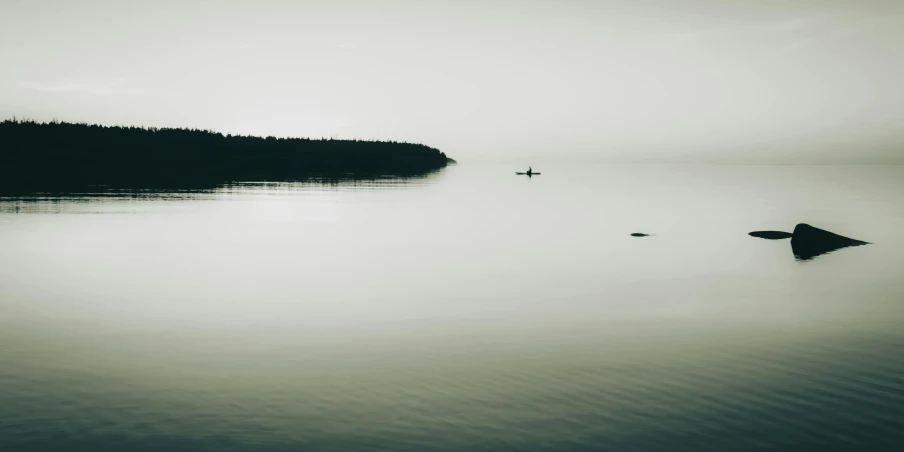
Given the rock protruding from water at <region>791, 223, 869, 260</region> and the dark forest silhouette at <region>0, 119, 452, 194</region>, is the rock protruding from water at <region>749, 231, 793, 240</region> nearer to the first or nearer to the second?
the rock protruding from water at <region>791, 223, 869, 260</region>

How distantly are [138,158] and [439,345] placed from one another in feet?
450

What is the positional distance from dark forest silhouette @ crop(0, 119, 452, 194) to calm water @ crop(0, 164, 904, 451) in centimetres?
5720

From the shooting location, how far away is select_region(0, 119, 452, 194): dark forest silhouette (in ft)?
315

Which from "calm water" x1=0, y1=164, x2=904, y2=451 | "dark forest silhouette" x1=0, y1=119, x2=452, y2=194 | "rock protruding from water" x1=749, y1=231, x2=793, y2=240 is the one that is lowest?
"calm water" x1=0, y1=164, x2=904, y2=451

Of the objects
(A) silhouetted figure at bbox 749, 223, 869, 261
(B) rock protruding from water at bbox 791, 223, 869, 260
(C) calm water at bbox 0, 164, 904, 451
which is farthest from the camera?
(B) rock protruding from water at bbox 791, 223, 869, 260

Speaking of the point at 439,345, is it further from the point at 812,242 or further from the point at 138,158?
the point at 138,158

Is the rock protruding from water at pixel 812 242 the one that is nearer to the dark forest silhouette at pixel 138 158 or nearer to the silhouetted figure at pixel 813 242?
the silhouetted figure at pixel 813 242

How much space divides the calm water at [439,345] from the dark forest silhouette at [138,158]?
188 ft

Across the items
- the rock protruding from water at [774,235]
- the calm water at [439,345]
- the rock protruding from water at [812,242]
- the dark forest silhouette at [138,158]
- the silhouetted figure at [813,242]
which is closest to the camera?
the calm water at [439,345]

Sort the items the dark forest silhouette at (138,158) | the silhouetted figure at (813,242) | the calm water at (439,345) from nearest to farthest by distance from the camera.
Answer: the calm water at (439,345), the silhouetted figure at (813,242), the dark forest silhouette at (138,158)

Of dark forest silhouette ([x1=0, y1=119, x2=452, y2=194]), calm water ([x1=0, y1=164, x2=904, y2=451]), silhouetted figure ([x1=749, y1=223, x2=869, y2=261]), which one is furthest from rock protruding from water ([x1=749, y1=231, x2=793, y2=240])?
dark forest silhouette ([x1=0, y1=119, x2=452, y2=194])

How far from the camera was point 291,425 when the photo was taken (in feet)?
34.9

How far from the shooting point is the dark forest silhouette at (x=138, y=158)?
96.0 m

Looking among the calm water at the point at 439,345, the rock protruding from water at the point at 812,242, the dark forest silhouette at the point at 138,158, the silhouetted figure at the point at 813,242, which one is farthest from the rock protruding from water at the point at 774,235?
the dark forest silhouette at the point at 138,158
